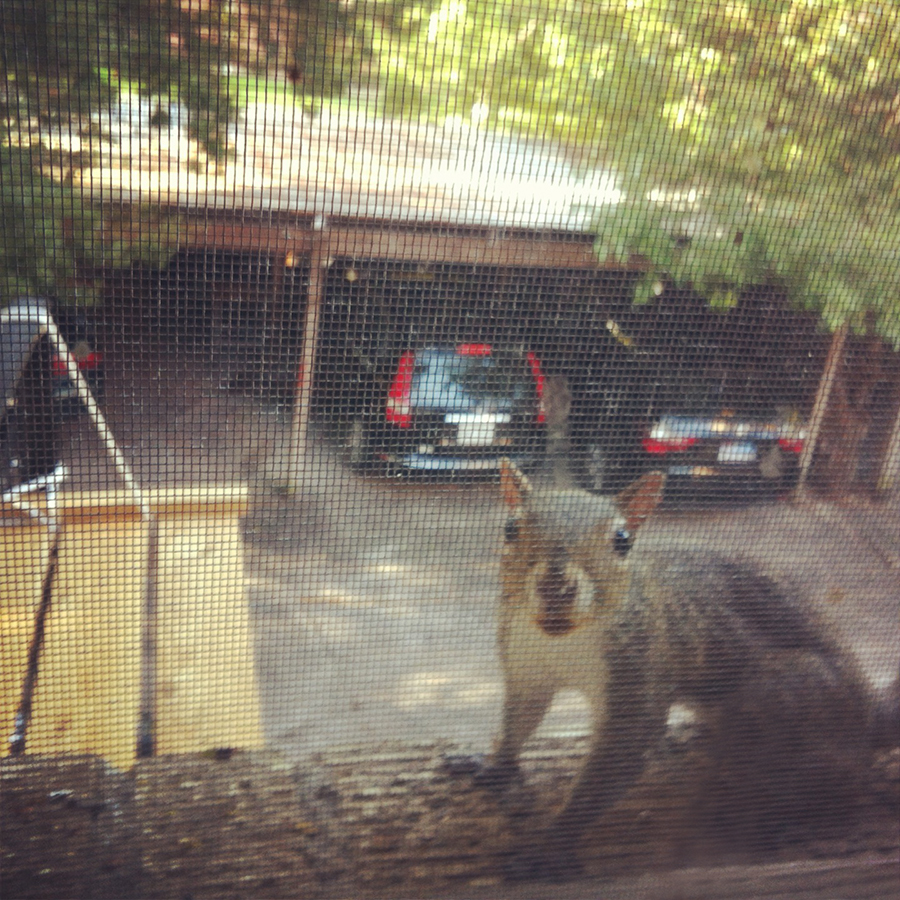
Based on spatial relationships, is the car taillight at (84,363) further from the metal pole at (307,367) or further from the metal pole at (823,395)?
the metal pole at (823,395)

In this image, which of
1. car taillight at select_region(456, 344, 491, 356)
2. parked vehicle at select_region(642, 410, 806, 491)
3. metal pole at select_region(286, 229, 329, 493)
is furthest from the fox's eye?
metal pole at select_region(286, 229, 329, 493)

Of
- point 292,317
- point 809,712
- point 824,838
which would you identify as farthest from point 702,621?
point 292,317

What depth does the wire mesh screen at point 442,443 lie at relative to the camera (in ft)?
3.19

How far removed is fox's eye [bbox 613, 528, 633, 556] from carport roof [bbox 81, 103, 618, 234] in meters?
0.51

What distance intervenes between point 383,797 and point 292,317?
2.81ft

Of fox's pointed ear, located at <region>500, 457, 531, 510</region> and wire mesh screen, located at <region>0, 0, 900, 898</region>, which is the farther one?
fox's pointed ear, located at <region>500, 457, 531, 510</region>

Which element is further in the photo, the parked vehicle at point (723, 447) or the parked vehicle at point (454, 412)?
the parked vehicle at point (723, 447)

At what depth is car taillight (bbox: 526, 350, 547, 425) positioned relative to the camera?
1136 mm

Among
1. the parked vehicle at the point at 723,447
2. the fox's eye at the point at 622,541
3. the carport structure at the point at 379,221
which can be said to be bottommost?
the fox's eye at the point at 622,541

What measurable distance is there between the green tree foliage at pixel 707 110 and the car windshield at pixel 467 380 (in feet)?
0.75

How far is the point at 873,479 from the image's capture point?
1.32 meters

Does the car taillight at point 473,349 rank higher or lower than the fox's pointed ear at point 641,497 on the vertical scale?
higher

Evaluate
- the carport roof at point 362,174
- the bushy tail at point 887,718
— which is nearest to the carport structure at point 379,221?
the carport roof at point 362,174

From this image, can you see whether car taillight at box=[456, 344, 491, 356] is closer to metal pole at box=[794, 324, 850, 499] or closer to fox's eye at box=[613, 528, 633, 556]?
fox's eye at box=[613, 528, 633, 556]
